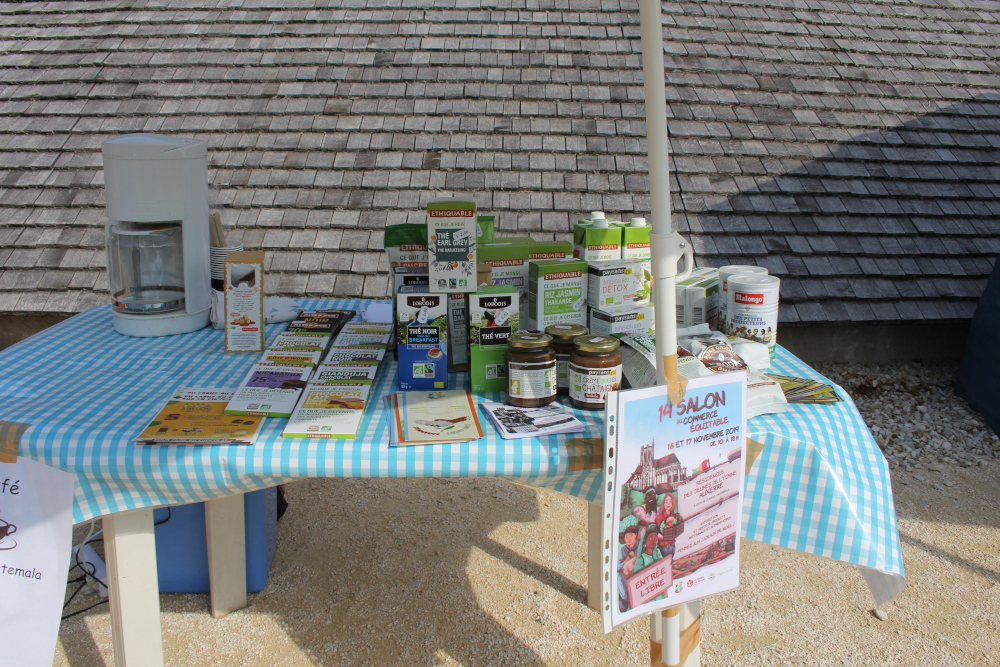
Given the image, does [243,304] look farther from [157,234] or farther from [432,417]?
[432,417]

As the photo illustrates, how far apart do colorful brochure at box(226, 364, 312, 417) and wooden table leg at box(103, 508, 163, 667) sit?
34 cm

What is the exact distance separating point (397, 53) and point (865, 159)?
365 cm

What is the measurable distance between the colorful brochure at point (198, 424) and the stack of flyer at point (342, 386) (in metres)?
0.11

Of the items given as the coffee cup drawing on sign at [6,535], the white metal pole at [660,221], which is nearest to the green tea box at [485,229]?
the white metal pole at [660,221]

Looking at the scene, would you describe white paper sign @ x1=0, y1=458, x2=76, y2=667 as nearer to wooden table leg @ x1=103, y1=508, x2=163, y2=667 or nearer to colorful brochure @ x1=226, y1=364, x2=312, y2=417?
wooden table leg @ x1=103, y1=508, x2=163, y2=667

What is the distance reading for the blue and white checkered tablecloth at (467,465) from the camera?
1.71 m

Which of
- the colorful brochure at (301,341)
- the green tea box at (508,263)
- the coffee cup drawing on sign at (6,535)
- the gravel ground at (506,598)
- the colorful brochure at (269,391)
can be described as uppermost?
the green tea box at (508,263)

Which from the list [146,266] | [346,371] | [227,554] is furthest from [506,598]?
[146,266]

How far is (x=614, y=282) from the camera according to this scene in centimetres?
207

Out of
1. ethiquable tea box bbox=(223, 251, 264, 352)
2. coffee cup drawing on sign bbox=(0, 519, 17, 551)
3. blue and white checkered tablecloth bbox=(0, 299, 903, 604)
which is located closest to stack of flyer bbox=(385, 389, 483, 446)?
blue and white checkered tablecloth bbox=(0, 299, 903, 604)

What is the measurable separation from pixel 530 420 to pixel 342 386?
1.81 feet

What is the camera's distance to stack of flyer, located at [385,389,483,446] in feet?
5.75

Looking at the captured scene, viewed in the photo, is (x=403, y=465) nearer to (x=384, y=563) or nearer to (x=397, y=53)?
(x=384, y=563)

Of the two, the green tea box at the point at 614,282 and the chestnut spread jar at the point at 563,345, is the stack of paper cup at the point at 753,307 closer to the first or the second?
the green tea box at the point at 614,282
